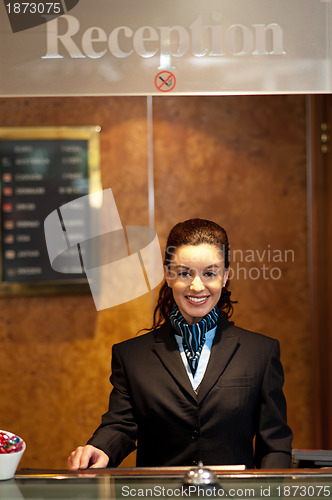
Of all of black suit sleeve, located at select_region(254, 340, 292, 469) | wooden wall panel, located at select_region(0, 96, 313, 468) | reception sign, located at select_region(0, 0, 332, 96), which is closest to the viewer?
black suit sleeve, located at select_region(254, 340, 292, 469)

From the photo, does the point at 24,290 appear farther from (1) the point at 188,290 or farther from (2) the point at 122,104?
(1) the point at 188,290

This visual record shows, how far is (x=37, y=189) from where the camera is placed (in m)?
3.09

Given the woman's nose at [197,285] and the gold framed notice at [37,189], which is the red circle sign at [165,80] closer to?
the gold framed notice at [37,189]

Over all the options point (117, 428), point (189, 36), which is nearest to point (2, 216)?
point (189, 36)

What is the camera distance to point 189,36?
2449mm

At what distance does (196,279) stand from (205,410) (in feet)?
1.32

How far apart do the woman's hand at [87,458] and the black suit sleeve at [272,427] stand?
0.46m

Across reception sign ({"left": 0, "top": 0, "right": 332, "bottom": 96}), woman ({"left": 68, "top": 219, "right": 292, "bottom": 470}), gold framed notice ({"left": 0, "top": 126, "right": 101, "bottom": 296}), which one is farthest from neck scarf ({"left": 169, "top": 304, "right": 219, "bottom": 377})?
gold framed notice ({"left": 0, "top": 126, "right": 101, "bottom": 296})

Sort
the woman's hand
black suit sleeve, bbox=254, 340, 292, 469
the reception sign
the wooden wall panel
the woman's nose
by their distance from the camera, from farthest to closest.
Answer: the wooden wall panel < the reception sign < the woman's nose < black suit sleeve, bbox=254, 340, 292, 469 < the woman's hand

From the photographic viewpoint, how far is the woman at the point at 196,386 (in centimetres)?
194

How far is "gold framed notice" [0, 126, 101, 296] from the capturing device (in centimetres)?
308

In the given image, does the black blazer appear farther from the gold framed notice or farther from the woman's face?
the gold framed notice

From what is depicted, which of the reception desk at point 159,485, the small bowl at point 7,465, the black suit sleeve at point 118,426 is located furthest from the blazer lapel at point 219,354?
the small bowl at point 7,465

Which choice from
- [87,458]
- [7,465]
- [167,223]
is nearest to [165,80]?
[167,223]
